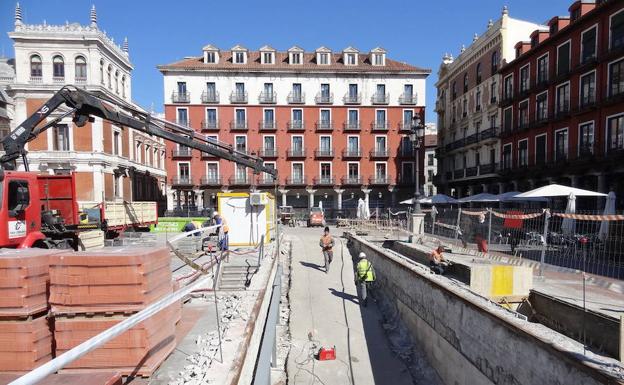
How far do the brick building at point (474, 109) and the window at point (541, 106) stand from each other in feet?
13.2

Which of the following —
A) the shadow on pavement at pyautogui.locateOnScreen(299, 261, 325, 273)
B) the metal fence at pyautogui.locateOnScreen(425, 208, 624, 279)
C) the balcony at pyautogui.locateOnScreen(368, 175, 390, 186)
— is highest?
the balcony at pyautogui.locateOnScreen(368, 175, 390, 186)

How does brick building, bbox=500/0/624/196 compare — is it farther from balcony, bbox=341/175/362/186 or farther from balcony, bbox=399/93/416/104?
balcony, bbox=341/175/362/186

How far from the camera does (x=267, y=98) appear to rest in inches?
1484

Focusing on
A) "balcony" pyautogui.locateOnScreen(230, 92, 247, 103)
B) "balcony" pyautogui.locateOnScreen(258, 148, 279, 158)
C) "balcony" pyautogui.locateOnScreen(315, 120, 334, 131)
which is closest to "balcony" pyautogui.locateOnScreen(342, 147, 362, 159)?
"balcony" pyautogui.locateOnScreen(315, 120, 334, 131)

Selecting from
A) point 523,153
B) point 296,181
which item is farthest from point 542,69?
point 296,181

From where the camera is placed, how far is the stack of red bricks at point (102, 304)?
3.70 meters

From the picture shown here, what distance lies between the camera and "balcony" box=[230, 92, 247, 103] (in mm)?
37125

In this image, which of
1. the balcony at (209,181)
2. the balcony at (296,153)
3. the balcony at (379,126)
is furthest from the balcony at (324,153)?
the balcony at (209,181)

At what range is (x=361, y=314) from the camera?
1073 cm

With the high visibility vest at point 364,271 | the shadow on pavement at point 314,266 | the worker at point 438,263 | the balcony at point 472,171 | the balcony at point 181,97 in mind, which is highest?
the balcony at point 181,97

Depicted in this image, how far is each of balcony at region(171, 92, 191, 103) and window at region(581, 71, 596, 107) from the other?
Answer: 3434cm

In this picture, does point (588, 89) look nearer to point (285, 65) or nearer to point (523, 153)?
point (523, 153)

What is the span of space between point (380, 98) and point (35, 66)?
3279 cm

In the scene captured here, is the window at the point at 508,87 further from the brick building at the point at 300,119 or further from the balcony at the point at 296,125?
the balcony at the point at 296,125
